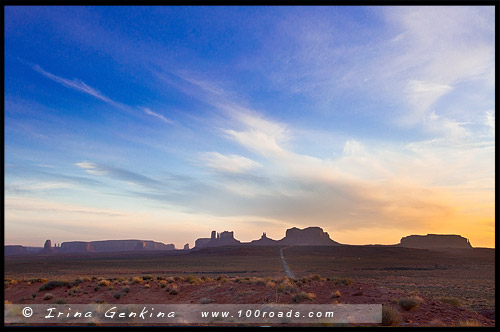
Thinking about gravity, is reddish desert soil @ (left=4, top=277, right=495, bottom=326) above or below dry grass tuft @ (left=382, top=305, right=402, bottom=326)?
below

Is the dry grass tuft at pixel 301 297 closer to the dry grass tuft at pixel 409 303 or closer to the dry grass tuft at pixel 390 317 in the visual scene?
the dry grass tuft at pixel 409 303

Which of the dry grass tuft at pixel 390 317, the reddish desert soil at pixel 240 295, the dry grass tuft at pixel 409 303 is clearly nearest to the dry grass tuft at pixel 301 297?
the reddish desert soil at pixel 240 295

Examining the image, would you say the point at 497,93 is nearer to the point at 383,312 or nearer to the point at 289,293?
the point at 383,312

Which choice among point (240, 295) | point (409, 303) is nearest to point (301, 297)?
point (240, 295)

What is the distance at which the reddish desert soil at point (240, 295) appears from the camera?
11.0 meters

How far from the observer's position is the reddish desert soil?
11.0 m

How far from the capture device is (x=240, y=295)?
15102 millimetres

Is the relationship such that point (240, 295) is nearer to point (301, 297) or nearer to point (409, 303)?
point (301, 297)

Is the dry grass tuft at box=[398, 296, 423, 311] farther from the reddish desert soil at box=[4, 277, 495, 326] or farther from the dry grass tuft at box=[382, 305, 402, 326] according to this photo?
the dry grass tuft at box=[382, 305, 402, 326]

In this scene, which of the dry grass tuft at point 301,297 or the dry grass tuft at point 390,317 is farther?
the dry grass tuft at point 301,297

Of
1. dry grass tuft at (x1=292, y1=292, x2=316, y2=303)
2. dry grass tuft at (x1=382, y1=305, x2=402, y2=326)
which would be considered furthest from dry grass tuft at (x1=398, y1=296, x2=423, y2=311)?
dry grass tuft at (x1=292, y1=292, x2=316, y2=303)

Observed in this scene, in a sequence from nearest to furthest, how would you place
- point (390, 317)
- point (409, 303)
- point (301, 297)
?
point (390, 317) → point (409, 303) → point (301, 297)
